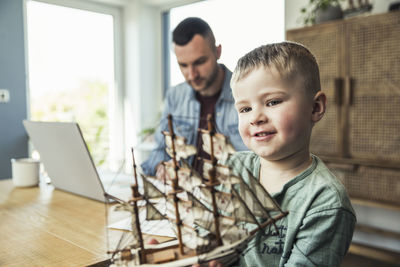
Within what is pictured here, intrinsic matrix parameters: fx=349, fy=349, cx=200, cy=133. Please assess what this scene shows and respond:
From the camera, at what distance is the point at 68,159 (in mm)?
1110

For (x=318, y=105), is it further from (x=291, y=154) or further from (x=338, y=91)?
(x=338, y=91)

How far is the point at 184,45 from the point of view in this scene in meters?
1.29

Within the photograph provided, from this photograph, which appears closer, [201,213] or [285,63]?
[201,213]

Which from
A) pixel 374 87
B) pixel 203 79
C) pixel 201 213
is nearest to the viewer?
pixel 201 213

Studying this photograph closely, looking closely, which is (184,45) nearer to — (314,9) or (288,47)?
(288,47)

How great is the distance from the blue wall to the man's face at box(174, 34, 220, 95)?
191cm

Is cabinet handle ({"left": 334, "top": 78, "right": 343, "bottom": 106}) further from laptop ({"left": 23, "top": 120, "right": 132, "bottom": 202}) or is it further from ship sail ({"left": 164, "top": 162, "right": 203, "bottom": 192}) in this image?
ship sail ({"left": 164, "top": 162, "right": 203, "bottom": 192})

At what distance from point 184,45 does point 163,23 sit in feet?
8.16

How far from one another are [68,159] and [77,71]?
2.43 m

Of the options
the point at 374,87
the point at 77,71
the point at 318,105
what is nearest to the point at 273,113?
the point at 318,105

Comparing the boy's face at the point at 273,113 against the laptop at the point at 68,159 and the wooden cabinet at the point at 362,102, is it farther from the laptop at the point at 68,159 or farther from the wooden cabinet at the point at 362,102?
the wooden cabinet at the point at 362,102

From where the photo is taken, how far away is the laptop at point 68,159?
102 centimetres

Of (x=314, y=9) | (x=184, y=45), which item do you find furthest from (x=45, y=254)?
(x=314, y=9)

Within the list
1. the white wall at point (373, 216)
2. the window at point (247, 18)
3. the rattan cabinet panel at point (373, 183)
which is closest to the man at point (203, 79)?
the rattan cabinet panel at point (373, 183)
